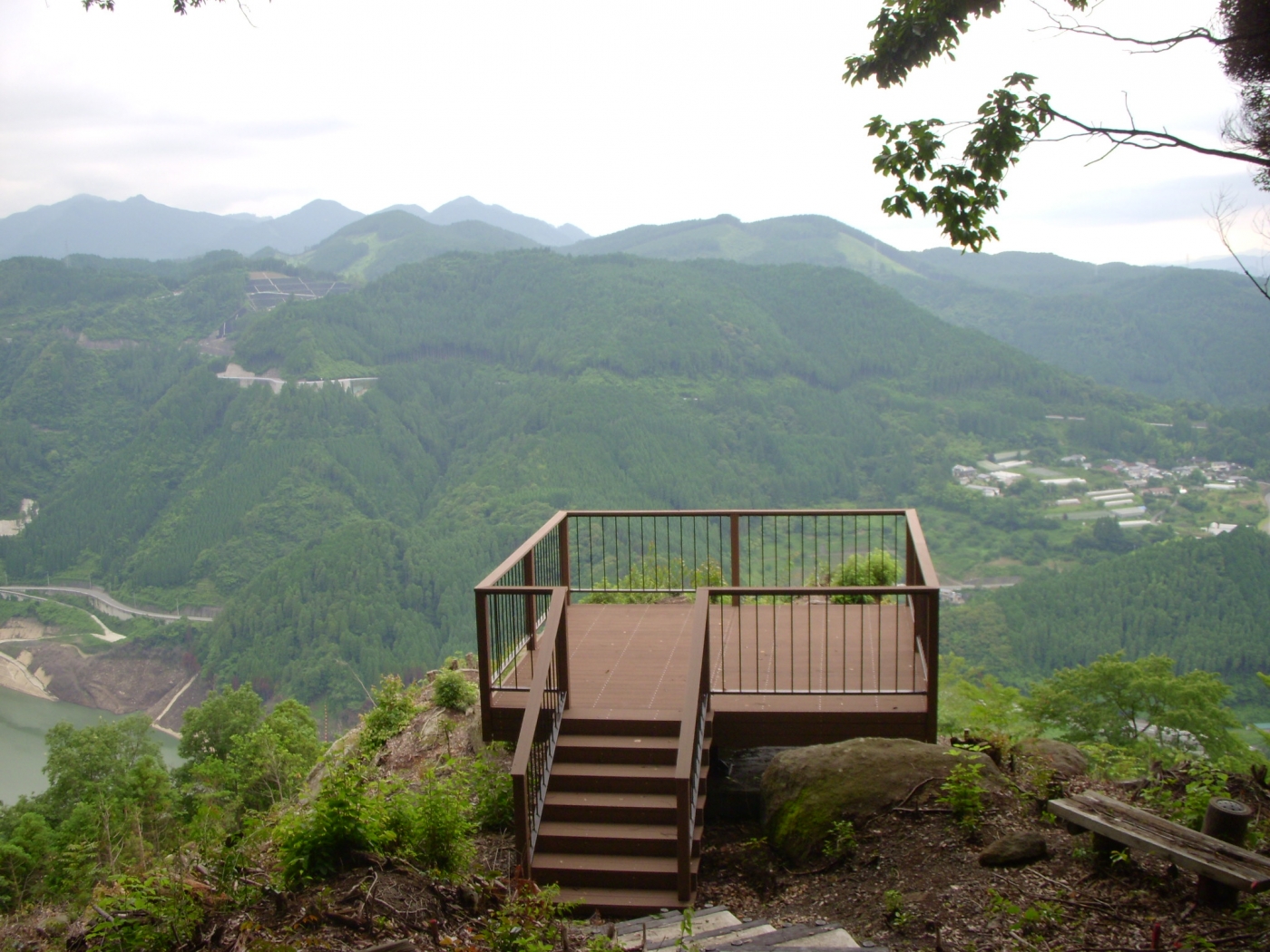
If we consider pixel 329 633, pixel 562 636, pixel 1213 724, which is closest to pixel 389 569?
pixel 329 633

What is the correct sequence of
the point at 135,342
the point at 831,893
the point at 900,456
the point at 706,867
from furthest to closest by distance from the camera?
the point at 135,342, the point at 900,456, the point at 706,867, the point at 831,893

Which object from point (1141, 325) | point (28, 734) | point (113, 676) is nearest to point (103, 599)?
point (113, 676)

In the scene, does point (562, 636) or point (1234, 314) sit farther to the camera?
point (1234, 314)

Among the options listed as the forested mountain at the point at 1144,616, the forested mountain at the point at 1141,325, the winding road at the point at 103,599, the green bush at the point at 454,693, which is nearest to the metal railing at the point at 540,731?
the green bush at the point at 454,693

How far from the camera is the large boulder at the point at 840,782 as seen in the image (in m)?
5.18

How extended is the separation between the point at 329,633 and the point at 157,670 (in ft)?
55.7

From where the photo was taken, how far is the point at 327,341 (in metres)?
126

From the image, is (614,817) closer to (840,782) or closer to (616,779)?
(616,779)

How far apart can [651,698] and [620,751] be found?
1.94 feet

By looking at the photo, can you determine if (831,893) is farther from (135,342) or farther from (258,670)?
(135,342)

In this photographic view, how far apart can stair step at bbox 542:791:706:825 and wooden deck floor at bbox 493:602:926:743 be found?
1.91 ft

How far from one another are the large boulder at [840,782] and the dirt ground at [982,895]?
13cm

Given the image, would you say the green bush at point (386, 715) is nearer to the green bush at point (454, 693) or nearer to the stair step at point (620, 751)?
the green bush at point (454, 693)

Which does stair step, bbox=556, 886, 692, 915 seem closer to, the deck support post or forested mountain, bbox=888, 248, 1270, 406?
the deck support post
